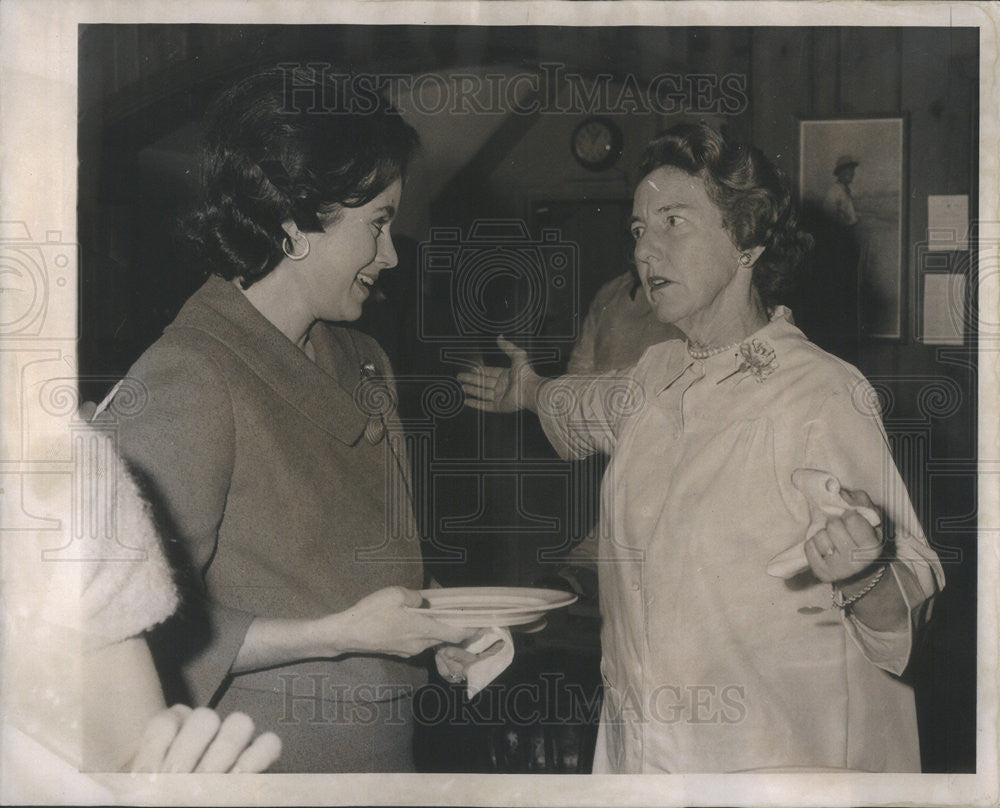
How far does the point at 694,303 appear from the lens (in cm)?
→ 197

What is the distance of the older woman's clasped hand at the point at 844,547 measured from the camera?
193 cm

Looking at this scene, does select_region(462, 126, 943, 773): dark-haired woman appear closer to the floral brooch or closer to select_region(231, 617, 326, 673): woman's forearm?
the floral brooch

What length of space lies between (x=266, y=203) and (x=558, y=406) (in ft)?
2.32

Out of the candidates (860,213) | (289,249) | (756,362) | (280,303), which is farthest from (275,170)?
(860,213)

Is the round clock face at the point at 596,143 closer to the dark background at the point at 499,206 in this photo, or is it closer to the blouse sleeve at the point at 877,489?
the dark background at the point at 499,206

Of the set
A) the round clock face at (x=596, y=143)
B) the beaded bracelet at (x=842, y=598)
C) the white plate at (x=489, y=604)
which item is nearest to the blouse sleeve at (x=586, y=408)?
the white plate at (x=489, y=604)

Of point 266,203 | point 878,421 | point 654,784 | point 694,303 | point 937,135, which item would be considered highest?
point 937,135

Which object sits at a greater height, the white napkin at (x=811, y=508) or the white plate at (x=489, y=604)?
the white napkin at (x=811, y=508)

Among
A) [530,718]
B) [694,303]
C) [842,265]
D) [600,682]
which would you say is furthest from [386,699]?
[842,265]

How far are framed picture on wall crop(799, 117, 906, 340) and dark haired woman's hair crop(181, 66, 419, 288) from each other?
0.83 meters

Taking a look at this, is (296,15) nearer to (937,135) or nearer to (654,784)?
(937,135)

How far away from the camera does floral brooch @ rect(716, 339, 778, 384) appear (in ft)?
6.42

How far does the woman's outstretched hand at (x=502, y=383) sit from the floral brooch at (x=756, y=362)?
0.38 meters

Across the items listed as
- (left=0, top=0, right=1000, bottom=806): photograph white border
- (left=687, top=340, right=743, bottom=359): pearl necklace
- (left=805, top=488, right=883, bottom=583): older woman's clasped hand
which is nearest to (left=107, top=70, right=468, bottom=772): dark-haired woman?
(left=0, top=0, right=1000, bottom=806): photograph white border
